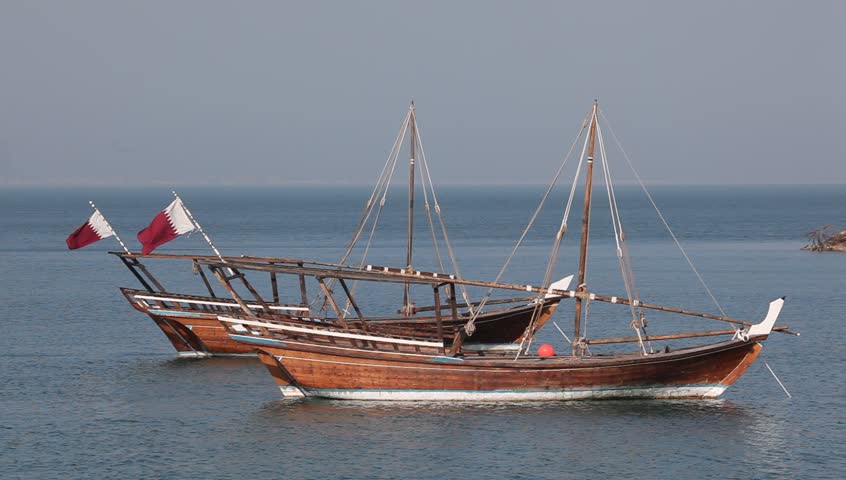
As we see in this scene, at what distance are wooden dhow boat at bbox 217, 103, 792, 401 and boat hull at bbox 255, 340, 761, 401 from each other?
4 centimetres

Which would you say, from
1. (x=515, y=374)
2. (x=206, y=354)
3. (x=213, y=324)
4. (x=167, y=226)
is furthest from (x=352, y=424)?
(x=206, y=354)

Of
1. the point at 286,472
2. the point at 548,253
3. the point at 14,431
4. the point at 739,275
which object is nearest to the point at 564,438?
the point at 286,472

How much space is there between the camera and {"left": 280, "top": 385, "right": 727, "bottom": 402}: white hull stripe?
45.0 metres

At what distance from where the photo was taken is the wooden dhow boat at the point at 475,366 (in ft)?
146

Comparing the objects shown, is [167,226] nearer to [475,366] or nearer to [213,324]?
[213,324]

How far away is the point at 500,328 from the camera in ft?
183

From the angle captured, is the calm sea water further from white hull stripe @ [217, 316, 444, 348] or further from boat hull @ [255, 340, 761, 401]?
white hull stripe @ [217, 316, 444, 348]

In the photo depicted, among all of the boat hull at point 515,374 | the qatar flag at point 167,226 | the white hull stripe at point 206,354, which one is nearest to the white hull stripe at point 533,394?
the boat hull at point 515,374

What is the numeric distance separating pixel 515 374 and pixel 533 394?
3.65ft

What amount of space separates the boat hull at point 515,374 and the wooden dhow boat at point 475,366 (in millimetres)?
37

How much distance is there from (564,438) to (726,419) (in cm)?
688

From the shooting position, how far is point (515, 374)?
147 feet

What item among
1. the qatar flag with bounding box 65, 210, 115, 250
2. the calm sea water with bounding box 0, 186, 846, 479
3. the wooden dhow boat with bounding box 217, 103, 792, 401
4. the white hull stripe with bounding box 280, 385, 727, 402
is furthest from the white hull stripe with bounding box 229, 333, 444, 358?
the qatar flag with bounding box 65, 210, 115, 250

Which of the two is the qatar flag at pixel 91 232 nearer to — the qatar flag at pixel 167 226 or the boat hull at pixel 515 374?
the qatar flag at pixel 167 226
